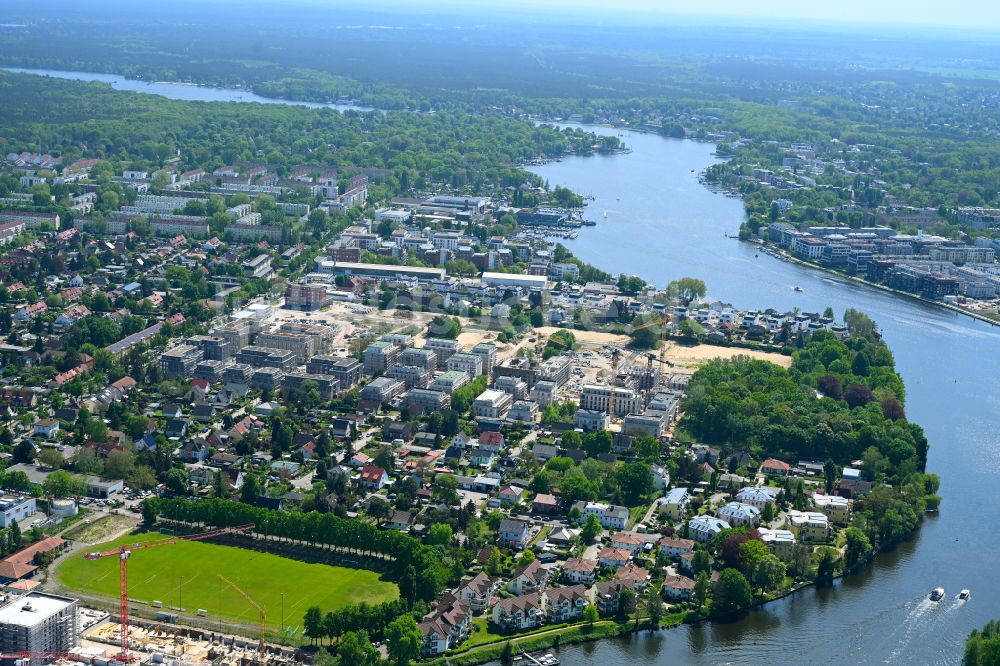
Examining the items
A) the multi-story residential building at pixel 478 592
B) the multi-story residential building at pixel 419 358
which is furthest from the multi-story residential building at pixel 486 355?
the multi-story residential building at pixel 478 592

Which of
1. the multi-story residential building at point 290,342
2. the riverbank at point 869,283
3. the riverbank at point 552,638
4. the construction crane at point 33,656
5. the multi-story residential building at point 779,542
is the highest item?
the riverbank at point 869,283

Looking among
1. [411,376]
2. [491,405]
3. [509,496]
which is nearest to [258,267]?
[411,376]

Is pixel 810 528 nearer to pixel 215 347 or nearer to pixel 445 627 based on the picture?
pixel 445 627

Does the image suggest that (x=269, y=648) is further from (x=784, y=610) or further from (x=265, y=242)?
(x=265, y=242)

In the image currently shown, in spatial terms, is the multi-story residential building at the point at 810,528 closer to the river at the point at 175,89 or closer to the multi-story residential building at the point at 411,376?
the multi-story residential building at the point at 411,376

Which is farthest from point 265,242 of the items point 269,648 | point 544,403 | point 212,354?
point 269,648

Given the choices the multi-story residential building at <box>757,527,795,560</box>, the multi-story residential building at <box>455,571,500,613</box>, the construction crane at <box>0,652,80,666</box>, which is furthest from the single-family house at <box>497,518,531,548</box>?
the construction crane at <box>0,652,80,666</box>
